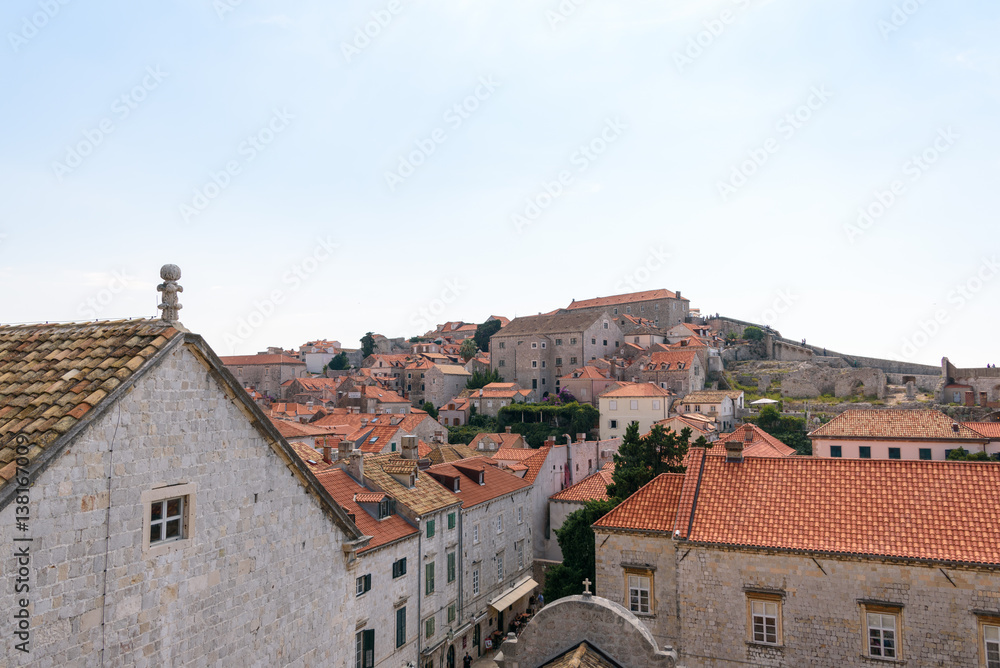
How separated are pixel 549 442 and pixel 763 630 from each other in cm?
2736

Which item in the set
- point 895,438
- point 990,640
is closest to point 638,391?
point 895,438

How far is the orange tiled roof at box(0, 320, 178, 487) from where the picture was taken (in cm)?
517

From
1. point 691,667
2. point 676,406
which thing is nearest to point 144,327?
point 691,667

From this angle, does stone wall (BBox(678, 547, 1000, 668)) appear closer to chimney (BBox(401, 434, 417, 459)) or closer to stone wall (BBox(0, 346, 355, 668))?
stone wall (BBox(0, 346, 355, 668))

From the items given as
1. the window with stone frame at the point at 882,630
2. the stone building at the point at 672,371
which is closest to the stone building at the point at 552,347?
the stone building at the point at 672,371

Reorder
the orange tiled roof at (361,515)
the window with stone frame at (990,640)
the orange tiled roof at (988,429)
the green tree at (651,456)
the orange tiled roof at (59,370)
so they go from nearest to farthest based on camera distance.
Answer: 1. the orange tiled roof at (59,370)
2. the window with stone frame at (990,640)
3. the orange tiled roof at (361,515)
4. the green tree at (651,456)
5. the orange tiled roof at (988,429)

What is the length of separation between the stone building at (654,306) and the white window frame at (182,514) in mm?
94086

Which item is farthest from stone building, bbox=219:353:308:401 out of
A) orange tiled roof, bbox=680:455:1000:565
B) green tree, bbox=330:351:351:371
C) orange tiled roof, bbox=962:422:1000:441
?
orange tiled roof, bbox=680:455:1000:565

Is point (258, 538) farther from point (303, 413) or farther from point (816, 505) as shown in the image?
point (303, 413)

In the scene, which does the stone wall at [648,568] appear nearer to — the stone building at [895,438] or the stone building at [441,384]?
the stone building at [895,438]

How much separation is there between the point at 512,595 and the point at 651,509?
14.6 m

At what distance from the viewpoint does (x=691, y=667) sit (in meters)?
17.0

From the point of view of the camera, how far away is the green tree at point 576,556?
25.4 m

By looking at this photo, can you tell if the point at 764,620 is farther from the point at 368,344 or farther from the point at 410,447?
the point at 368,344
